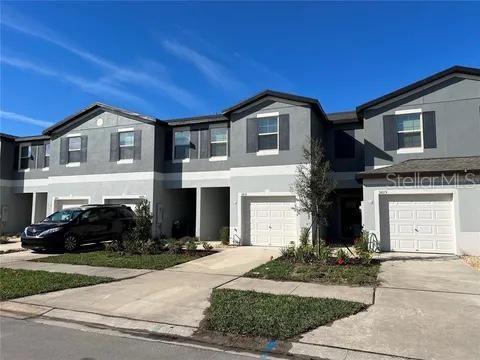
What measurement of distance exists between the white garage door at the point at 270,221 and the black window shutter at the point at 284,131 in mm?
2319

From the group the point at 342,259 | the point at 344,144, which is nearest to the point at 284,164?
the point at 344,144

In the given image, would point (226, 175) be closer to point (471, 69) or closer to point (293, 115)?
point (293, 115)

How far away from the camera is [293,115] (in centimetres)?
1769

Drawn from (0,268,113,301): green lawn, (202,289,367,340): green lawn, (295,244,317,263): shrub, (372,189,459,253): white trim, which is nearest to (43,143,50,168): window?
(0,268,113,301): green lawn

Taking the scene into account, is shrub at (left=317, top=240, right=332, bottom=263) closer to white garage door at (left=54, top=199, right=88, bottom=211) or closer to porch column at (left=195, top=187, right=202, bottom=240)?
porch column at (left=195, top=187, right=202, bottom=240)

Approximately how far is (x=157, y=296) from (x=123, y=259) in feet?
18.3

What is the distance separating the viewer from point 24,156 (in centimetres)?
2625

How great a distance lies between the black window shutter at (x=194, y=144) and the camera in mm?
20547

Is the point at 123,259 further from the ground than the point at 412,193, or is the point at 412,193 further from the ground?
the point at 412,193

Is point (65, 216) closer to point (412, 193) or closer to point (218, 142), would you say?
point (218, 142)

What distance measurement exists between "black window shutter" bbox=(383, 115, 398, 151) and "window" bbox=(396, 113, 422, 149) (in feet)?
0.54

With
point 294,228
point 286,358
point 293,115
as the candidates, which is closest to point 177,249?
point 294,228

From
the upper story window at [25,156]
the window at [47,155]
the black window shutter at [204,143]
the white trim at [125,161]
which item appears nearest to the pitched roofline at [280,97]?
the black window shutter at [204,143]

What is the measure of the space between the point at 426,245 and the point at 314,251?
4.83 metres
